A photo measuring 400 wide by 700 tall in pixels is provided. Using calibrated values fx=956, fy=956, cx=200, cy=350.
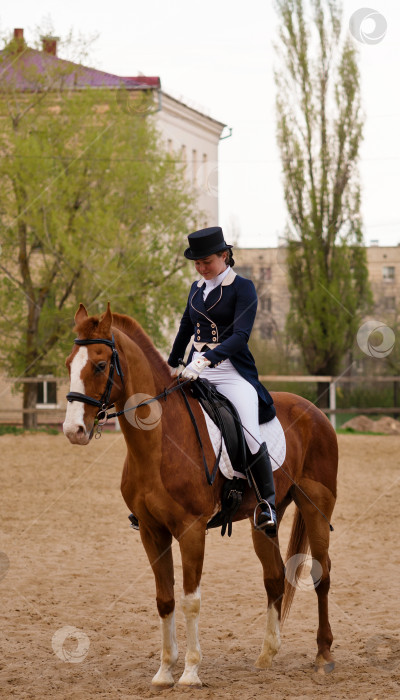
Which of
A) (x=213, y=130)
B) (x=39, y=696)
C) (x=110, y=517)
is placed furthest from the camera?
(x=213, y=130)

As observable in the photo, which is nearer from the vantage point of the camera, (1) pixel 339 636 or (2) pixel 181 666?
(2) pixel 181 666

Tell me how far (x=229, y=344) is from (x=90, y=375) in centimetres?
98

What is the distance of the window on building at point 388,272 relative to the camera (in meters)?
38.7

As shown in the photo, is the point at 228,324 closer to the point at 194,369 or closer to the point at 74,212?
the point at 194,369

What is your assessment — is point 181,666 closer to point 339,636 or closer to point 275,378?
point 339,636

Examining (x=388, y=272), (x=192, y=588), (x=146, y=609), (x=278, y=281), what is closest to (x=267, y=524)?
(x=192, y=588)

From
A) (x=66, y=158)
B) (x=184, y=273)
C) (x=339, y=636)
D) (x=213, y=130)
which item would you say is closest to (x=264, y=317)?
(x=213, y=130)

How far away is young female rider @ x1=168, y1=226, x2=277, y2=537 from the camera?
5.58 metres

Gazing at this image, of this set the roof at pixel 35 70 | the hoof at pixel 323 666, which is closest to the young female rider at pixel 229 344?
the hoof at pixel 323 666

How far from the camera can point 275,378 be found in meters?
25.1

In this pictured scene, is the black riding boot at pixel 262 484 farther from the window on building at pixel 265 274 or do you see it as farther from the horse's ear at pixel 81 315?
the window on building at pixel 265 274

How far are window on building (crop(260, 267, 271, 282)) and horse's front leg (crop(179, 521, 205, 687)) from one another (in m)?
35.3

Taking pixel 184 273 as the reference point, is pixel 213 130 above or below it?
above

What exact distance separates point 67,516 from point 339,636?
6.24 metres
